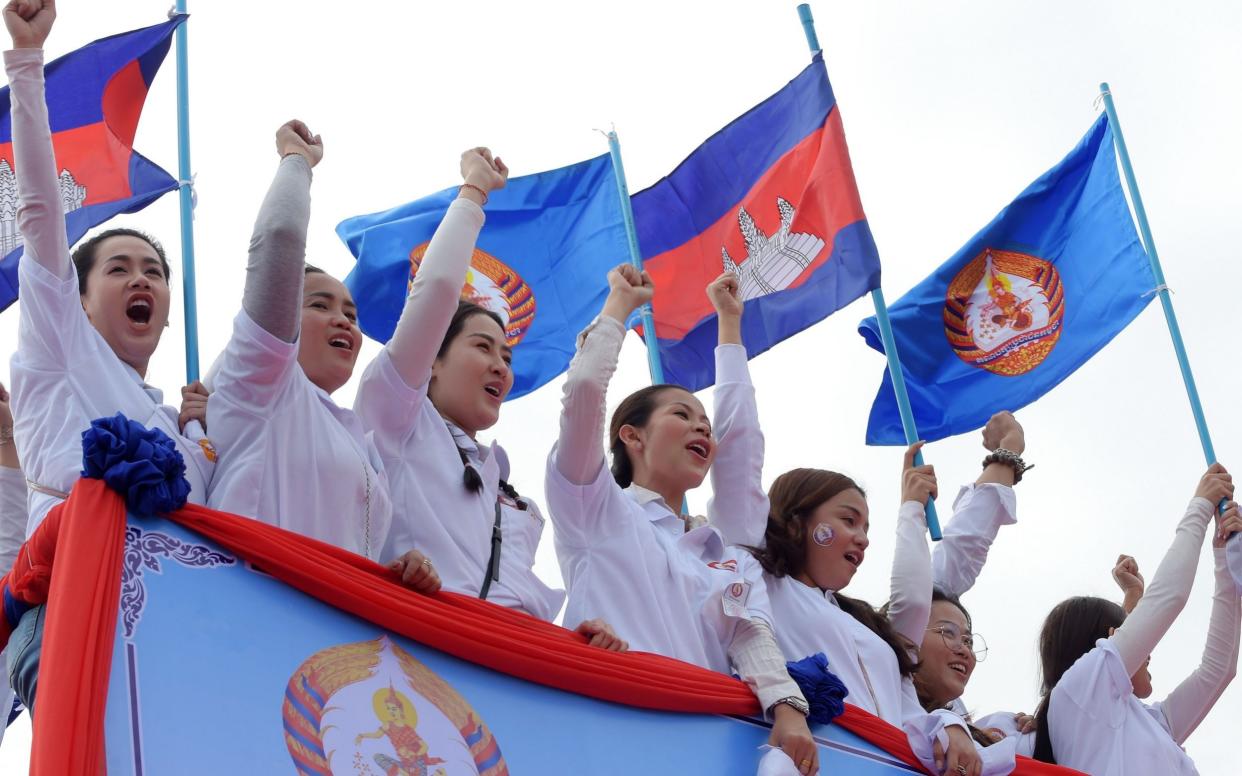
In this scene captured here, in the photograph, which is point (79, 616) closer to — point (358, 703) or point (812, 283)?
point (358, 703)

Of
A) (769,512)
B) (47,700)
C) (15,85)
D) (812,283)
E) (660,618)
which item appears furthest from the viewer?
(812,283)

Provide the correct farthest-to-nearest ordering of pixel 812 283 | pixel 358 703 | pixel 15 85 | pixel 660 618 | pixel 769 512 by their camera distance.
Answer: pixel 812 283
pixel 769 512
pixel 660 618
pixel 15 85
pixel 358 703

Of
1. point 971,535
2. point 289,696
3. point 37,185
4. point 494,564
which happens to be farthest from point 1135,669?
point 37,185

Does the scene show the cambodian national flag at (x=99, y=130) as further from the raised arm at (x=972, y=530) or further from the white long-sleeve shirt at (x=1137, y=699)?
the white long-sleeve shirt at (x=1137, y=699)

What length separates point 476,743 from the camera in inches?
156

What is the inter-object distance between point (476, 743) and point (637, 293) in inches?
71.9

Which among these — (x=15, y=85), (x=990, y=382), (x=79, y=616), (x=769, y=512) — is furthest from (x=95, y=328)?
(x=990, y=382)

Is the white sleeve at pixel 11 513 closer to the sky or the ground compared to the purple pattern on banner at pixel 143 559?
closer to the sky

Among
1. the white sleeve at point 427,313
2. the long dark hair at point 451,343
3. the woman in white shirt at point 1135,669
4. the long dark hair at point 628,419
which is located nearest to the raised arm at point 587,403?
the long dark hair at point 451,343

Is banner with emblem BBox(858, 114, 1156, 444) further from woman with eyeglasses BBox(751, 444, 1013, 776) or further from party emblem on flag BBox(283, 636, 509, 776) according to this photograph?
party emblem on flag BBox(283, 636, 509, 776)

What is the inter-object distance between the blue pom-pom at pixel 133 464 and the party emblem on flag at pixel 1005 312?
6333 millimetres

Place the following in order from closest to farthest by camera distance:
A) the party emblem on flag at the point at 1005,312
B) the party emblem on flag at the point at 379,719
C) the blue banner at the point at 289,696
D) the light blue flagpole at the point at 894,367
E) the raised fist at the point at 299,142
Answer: the blue banner at the point at 289,696
the party emblem on flag at the point at 379,719
the raised fist at the point at 299,142
the light blue flagpole at the point at 894,367
the party emblem on flag at the point at 1005,312

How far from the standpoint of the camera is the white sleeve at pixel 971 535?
7.29 metres

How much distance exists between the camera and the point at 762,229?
9141 mm
